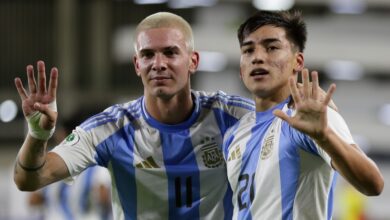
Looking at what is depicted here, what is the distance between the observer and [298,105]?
3.55 metres

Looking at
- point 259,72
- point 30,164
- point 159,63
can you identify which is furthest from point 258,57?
point 30,164

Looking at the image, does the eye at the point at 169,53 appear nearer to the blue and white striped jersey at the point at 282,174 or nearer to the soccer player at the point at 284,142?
the soccer player at the point at 284,142

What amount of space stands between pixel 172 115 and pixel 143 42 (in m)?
0.46

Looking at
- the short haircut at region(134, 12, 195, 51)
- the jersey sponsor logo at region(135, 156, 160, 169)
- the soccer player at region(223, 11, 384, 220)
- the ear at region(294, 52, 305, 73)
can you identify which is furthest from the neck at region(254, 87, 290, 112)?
the jersey sponsor logo at region(135, 156, 160, 169)

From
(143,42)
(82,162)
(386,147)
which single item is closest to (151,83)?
(143,42)

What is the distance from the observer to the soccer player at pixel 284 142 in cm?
348

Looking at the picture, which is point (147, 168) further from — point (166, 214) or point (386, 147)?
point (386, 147)

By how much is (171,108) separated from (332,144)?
5.19 ft

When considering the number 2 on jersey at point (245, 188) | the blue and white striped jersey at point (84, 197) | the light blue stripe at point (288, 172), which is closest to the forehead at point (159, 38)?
the number 2 on jersey at point (245, 188)

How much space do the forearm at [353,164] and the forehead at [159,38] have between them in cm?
145

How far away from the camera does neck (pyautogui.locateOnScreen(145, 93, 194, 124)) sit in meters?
4.87

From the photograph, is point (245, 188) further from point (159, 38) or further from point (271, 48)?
point (159, 38)

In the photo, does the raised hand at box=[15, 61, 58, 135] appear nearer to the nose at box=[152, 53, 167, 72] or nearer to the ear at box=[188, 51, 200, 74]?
the nose at box=[152, 53, 167, 72]

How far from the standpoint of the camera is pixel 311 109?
11.5 feet
